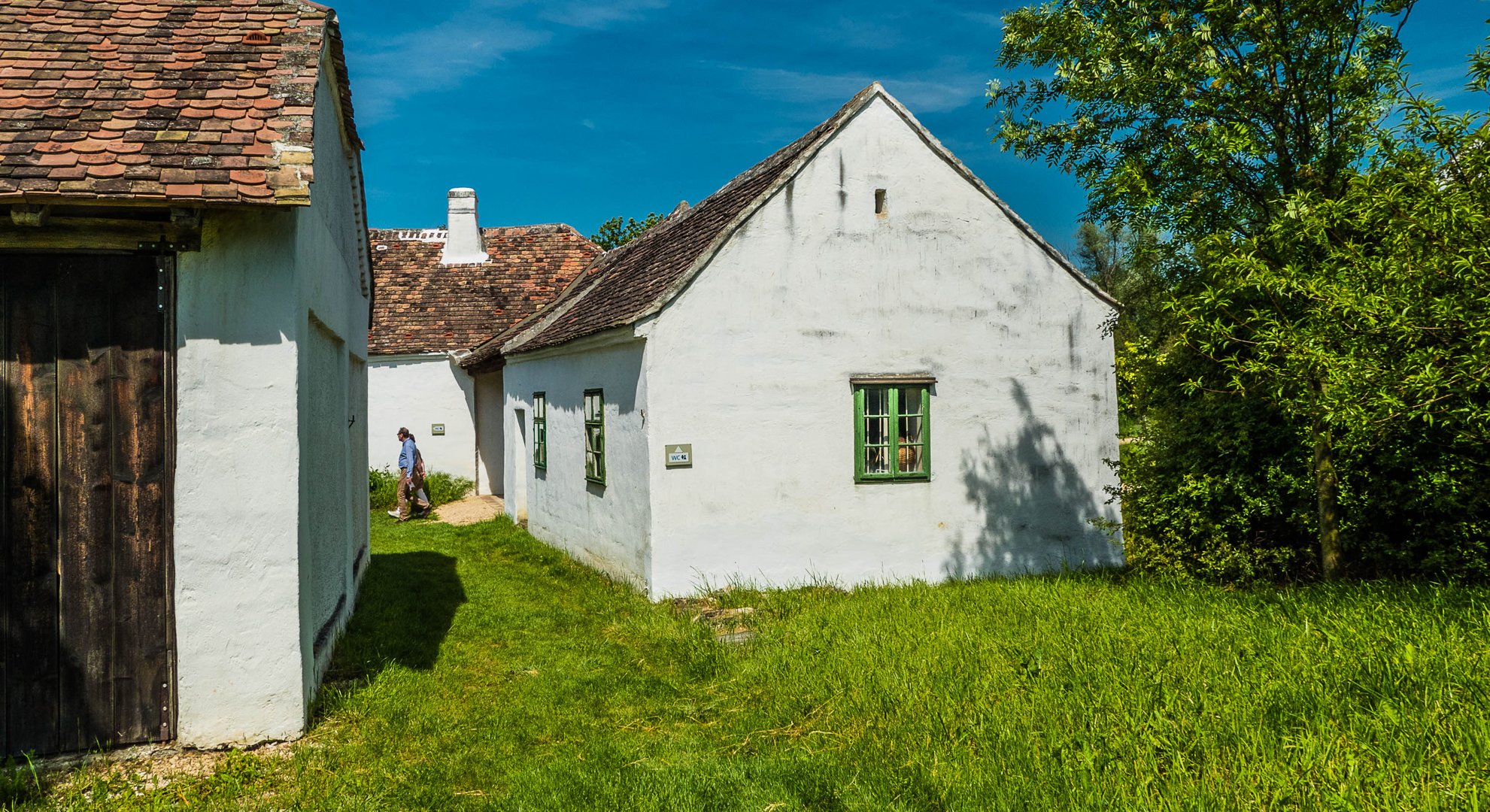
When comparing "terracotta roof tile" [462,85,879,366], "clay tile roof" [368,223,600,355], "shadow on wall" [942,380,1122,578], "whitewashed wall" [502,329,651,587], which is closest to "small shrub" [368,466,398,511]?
"clay tile roof" [368,223,600,355]

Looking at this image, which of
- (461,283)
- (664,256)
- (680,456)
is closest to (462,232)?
(461,283)

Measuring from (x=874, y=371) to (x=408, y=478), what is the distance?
471 inches

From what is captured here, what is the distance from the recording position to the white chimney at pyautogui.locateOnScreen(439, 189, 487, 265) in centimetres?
2523

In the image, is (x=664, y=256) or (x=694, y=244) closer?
(x=694, y=244)

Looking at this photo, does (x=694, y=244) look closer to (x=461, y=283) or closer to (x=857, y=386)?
(x=857, y=386)

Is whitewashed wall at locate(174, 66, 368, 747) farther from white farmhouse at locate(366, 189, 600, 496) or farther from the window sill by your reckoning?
white farmhouse at locate(366, 189, 600, 496)

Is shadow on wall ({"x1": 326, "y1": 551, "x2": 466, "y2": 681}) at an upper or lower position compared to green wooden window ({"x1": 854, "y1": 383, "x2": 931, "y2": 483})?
lower

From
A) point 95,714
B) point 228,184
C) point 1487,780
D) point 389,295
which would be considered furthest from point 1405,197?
point 389,295

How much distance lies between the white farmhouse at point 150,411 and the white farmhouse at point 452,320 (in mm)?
14180

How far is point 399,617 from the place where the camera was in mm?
9695

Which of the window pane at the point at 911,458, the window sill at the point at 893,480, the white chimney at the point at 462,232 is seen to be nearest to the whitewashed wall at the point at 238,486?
the window sill at the point at 893,480

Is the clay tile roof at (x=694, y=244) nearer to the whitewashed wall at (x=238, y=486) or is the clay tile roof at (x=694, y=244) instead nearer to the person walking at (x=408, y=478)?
the person walking at (x=408, y=478)

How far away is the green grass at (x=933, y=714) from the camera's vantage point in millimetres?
4488

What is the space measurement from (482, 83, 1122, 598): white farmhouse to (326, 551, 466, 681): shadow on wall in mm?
2155
